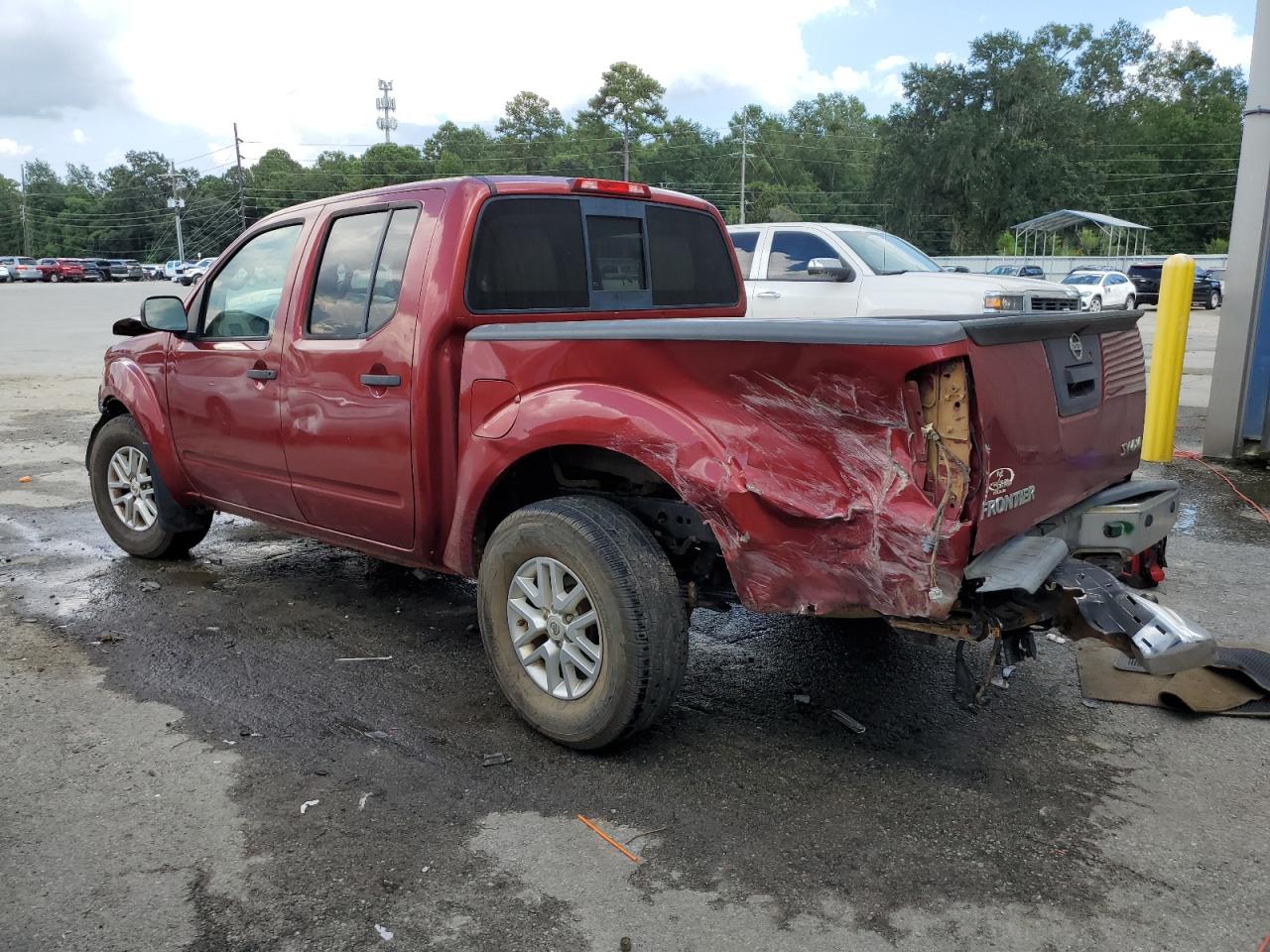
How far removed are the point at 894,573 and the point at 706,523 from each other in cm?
70

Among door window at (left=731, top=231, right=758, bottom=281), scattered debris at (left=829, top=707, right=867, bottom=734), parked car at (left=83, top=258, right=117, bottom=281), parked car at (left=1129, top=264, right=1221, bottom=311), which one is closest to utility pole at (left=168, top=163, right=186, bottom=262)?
parked car at (left=83, top=258, right=117, bottom=281)

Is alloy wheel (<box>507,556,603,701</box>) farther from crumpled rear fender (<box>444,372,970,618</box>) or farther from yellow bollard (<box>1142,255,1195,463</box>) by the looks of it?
yellow bollard (<box>1142,255,1195,463</box>)

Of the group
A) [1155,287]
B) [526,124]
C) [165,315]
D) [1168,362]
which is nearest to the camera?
[165,315]

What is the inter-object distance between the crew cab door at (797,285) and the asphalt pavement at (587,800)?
664cm

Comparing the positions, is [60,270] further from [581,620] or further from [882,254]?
[581,620]

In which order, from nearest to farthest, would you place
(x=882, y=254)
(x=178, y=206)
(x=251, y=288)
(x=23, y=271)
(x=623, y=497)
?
(x=623, y=497)
(x=251, y=288)
(x=882, y=254)
(x=23, y=271)
(x=178, y=206)

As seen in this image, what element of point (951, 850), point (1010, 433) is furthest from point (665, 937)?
point (1010, 433)

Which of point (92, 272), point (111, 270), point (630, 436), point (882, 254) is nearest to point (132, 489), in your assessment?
point (630, 436)

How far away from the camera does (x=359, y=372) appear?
4.12 metres

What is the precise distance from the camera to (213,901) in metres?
2.69

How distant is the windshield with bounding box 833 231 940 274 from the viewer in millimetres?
11367

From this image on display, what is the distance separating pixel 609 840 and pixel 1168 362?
24.2 feet

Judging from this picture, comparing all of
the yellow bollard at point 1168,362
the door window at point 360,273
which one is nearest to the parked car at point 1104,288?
the yellow bollard at point 1168,362

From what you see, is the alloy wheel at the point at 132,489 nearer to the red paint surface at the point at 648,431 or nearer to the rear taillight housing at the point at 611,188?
the red paint surface at the point at 648,431
